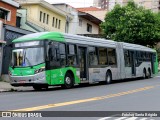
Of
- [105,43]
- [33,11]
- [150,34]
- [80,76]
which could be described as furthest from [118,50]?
[150,34]

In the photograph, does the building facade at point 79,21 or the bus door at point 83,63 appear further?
the building facade at point 79,21

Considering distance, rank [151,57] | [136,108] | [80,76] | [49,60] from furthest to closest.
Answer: [151,57]
[80,76]
[49,60]
[136,108]

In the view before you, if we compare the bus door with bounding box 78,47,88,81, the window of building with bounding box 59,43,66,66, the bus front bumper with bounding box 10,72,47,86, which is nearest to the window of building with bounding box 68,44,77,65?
the window of building with bounding box 59,43,66,66

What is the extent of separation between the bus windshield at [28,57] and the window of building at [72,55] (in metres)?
2.40

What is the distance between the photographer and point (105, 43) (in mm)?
26500

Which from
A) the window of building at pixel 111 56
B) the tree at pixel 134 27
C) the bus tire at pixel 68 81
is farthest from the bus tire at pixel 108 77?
the tree at pixel 134 27

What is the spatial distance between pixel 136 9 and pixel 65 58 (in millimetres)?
33481

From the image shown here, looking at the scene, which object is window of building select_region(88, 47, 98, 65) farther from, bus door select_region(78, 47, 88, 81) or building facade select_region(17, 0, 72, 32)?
building facade select_region(17, 0, 72, 32)

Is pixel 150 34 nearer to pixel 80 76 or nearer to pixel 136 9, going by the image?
pixel 136 9

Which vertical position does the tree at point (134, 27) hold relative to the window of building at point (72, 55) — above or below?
above

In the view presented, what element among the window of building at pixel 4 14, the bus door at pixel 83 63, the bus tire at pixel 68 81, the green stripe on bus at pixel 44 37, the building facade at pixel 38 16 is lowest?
the bus tire at pixel 68 81

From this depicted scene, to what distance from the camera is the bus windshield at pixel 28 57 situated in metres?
19.5

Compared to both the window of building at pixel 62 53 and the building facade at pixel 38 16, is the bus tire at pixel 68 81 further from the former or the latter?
the building facade at pixel 38 16

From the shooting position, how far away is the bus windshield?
63.9ft
